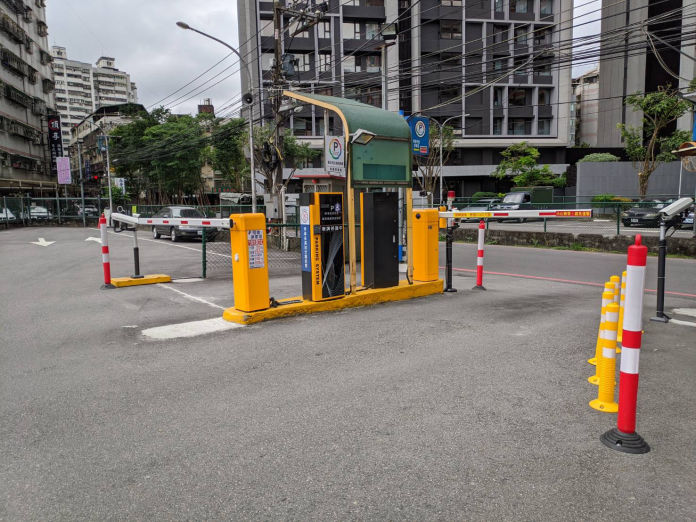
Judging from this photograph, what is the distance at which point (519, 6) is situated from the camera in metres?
55.0

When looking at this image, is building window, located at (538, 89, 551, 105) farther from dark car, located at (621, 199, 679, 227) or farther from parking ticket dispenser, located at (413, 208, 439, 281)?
parking ticket dispenser, located at (413, 208, 439, 281)

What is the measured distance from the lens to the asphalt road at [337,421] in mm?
2859

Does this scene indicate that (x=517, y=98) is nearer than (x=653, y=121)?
No

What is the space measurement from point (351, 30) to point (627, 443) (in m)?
57.2

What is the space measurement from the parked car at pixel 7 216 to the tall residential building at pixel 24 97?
21.6m

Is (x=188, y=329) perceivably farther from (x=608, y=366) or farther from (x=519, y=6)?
(x=519, y=6)

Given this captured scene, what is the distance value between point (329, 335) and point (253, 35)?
2085 inches

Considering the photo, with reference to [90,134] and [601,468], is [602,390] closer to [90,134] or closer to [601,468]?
[601,468]

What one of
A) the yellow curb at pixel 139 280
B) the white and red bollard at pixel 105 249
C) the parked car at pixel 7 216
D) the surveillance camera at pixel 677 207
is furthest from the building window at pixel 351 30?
the surveillance camera at pixel 677 207

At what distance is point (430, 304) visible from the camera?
27.0 ft

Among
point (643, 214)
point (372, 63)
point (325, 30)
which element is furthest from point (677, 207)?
Result: point (325, 30)

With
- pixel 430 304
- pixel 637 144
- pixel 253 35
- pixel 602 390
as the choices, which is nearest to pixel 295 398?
pixel 602 390

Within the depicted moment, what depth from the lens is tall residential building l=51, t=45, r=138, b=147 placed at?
152000 millimetres

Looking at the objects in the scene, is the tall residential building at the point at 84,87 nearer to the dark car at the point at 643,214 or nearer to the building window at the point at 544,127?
the building window at the point at 544,127
